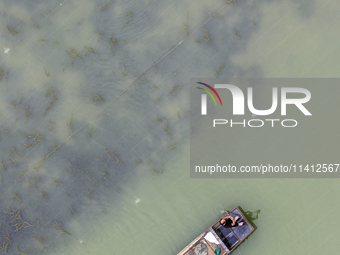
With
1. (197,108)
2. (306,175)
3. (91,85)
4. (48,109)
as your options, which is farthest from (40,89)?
(306,175)

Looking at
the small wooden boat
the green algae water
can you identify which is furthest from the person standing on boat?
the green algae water

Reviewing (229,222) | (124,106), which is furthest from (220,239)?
(124,106)

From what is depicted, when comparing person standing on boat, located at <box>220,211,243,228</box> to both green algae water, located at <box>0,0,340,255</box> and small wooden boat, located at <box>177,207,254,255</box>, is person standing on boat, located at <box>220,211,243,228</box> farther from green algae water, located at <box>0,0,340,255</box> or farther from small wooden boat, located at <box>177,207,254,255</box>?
green algae water, located at <box>0,0,340,255</box>

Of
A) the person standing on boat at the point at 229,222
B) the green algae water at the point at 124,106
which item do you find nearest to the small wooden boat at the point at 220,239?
the person standing on boat at the point at 229,222

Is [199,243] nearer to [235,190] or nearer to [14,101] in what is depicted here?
[235,190]

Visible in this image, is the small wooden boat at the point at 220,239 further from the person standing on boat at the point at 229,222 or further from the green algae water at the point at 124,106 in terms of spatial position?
the green algae water at the point at 124,106
